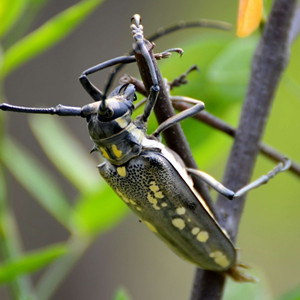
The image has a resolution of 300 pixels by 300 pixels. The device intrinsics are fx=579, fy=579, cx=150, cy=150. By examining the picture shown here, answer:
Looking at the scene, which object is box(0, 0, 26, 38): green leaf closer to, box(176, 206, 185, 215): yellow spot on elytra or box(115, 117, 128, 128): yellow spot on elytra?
box(115, 117, 128, 128): yellow spot on elytra

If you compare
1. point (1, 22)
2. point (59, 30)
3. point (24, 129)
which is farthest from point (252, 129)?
point (24, 129)

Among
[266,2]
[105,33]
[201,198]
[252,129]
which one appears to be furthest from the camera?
[105,33]

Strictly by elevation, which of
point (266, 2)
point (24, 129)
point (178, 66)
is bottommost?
point (24, 129)

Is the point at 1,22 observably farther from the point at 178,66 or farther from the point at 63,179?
the point at 63,179

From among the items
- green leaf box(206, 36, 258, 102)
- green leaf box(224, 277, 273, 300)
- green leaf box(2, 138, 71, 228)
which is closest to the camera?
green leaf box(224, 277, 273, 300)

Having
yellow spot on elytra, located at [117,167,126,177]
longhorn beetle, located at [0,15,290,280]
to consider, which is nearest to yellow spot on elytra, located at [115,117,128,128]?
longhorn beetle, located at [0,15,290,280]

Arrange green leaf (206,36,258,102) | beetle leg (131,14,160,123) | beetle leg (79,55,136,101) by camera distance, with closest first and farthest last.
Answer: beetle leg (131,14,160,123), beetle leg (79,55,136,101), green leaf (206,36,258,102)
